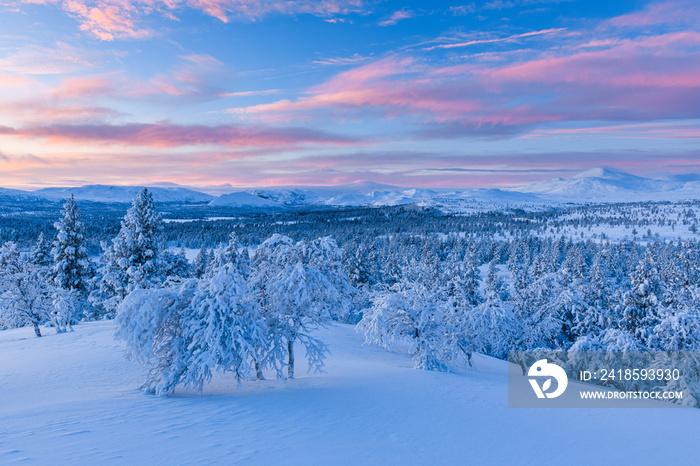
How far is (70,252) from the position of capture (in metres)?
32.2

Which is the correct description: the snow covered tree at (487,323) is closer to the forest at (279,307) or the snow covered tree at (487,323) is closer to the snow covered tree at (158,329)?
the forest at (279,307)

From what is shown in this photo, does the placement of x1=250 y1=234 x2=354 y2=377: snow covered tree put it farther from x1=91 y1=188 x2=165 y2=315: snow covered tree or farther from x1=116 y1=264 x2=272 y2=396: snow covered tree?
x1=91 y1=188 x2=165 y2=315: snow covered tree

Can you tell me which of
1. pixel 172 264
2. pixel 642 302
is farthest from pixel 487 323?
pixel 172 264

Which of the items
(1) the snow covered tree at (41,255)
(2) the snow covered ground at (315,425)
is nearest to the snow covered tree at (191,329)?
(2) the snow covered ground at (315,425)

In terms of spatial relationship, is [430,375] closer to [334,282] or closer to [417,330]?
[417,330]

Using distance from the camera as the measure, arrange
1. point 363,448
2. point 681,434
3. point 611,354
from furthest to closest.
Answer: point 611,354 → point 681,434 → point 363,448

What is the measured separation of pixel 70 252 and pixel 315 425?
33.1 m

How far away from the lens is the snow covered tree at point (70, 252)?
32.2 meters

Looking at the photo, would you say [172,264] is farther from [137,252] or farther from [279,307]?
[279,307]

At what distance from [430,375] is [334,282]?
723 centimetres

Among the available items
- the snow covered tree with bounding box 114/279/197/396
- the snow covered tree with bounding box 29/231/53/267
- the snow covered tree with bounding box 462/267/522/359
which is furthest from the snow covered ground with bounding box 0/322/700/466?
the snow covered tree with bounding box 29/231/53/267

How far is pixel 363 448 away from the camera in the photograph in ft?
28.5

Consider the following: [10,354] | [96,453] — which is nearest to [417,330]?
[96,453]

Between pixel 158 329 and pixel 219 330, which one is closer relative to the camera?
pixel 219 330
